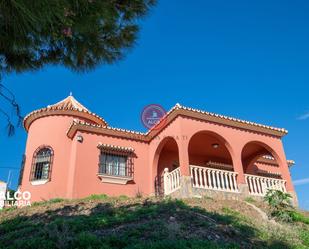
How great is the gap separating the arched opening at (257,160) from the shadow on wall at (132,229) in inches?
270

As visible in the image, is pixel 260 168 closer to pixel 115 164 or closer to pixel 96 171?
pixel 115 164

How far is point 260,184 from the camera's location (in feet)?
42.1

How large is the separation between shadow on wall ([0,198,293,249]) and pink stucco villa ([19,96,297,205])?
137 inches

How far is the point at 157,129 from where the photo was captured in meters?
13.4

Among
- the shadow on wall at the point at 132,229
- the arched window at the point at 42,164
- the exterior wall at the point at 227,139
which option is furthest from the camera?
the arched window at the point at 42,164

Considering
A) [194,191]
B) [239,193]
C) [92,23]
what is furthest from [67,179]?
[92,23]

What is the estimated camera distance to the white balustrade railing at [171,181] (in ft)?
38.2

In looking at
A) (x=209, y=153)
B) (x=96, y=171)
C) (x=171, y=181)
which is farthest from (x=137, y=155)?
(x=209, y=153)

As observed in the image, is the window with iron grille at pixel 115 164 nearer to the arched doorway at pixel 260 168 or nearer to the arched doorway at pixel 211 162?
the arched doorway at pixel 211 162

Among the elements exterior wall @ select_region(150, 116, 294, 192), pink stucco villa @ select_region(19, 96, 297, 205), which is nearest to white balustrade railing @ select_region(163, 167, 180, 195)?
pink stucco villa @ select_region(19, 96, 297, 205)

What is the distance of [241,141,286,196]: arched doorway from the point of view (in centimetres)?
1266

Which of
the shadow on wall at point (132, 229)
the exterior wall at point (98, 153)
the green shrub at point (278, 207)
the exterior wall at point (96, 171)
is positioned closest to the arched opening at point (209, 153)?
the exterior wall at point (98, 153)

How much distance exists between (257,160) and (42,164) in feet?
37.2

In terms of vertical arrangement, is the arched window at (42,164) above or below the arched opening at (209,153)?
below
